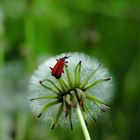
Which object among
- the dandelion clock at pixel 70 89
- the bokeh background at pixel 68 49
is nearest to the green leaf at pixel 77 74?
the dandelion clock at pixel 70 89

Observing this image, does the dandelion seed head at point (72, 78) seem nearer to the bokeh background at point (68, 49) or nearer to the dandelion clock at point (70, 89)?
the dandelion clock at point (70, 89)

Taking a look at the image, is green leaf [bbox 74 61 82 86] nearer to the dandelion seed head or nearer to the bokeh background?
the dandelion seed head

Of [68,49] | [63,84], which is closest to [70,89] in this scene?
[63,84]

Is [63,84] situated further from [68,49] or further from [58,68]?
[68,49]

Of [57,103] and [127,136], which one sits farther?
[127,136]

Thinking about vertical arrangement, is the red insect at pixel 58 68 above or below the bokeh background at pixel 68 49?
below

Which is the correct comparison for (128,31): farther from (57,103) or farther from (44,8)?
(57,103)

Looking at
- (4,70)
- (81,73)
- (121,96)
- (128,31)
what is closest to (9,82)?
(4,70)

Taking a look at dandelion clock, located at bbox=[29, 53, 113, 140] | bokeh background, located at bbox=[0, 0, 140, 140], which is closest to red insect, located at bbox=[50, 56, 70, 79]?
dandelion clock, located at bbox=[29, 53, 113, 140]
